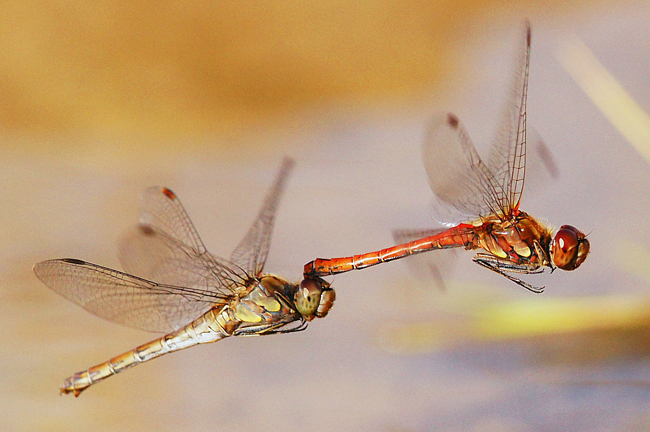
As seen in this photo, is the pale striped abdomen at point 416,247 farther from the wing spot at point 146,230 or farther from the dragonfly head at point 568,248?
the wing spot at point 146,230

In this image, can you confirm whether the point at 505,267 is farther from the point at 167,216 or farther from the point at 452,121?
the point at 167,216

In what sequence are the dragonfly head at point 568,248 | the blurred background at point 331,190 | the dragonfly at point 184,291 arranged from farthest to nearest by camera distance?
the blurred background at point 331,190
the dragonfly at point 184,291
the dragonfly head at point 568,248

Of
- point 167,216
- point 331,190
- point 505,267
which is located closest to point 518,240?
point 505,267

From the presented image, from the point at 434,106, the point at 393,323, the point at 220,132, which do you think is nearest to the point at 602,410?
A: the point at 393,323

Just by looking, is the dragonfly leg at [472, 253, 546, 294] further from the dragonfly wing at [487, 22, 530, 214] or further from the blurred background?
the blurred background

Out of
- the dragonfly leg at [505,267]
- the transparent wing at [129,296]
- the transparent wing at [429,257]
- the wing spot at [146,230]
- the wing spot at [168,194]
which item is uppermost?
the wing spot at [168,194]

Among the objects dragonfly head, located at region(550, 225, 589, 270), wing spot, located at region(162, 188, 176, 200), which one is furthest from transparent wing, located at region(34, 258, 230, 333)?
dragonfly head, located at region(550, 225, 589, 270)

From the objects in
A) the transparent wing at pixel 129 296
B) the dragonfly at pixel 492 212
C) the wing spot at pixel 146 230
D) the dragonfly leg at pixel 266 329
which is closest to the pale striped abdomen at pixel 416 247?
the dragonfly at pixel 492 212

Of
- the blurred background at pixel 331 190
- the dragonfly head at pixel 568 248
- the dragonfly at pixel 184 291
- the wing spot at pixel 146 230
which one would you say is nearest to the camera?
the dragonfly head at pixel 568 248
